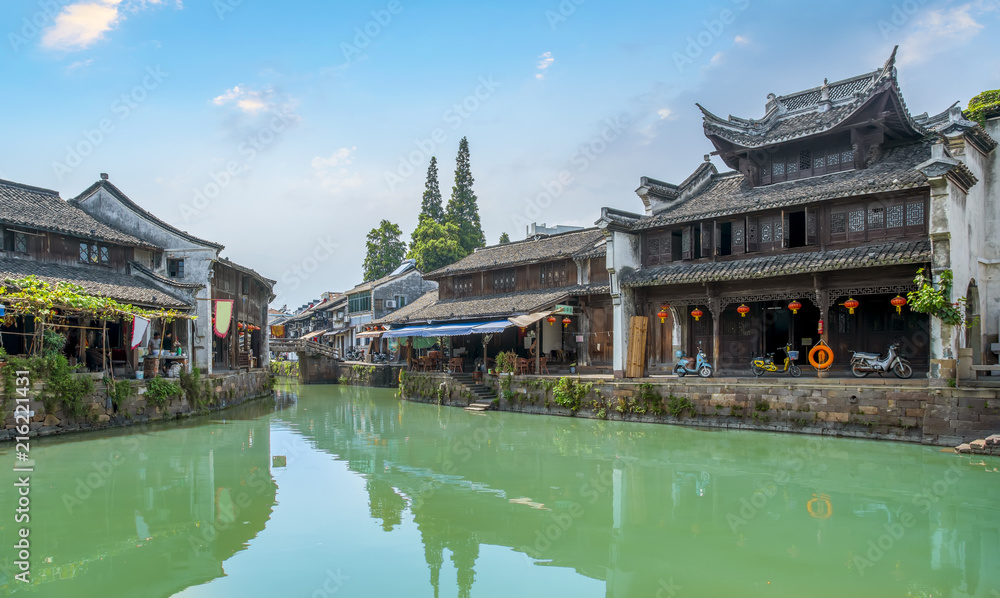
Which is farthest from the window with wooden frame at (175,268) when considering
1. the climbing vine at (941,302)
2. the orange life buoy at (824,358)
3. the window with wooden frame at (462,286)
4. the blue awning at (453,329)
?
the climbing vine at (941,302)

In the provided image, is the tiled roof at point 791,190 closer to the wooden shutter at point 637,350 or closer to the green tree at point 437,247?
the wooden shutter at point 637,350

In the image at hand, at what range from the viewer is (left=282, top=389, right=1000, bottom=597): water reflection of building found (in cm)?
725

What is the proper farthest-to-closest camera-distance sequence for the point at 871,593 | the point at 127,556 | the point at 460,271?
the point at 460,271, the point at 127,556, the point at 871,593

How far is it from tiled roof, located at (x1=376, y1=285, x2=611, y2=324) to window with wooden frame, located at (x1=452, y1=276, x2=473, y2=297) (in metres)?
0.32

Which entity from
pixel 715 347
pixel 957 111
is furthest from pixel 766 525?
pixel 957 111

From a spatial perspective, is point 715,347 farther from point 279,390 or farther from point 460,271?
point 279,390

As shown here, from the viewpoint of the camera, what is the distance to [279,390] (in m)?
33.9

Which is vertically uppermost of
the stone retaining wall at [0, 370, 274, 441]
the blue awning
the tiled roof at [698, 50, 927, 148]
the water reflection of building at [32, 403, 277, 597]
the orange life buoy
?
the tiled roof at [698, 50, 927, 148]

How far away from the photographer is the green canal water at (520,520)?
6.96 m

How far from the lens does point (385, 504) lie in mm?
10008

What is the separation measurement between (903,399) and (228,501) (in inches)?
483

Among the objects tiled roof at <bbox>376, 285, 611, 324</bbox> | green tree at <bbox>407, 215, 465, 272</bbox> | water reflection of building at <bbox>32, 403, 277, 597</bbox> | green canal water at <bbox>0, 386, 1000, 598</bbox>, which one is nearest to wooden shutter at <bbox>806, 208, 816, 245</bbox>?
green canal water at <bbox>0, 386, 1000, 598</bbox>

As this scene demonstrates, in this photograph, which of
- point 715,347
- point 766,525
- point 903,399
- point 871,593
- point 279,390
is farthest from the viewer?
point 279,390

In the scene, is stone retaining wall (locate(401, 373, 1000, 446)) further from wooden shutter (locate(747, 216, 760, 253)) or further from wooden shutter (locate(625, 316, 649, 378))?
wooden shutter (locate(747, 216, 760, 253))
